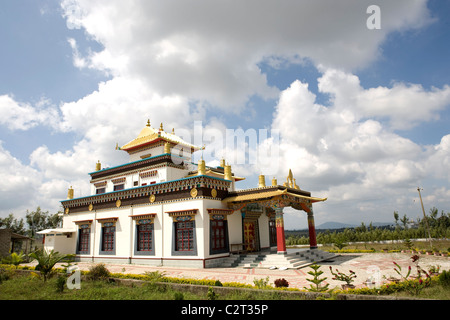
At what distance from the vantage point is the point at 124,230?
1925 centimetres

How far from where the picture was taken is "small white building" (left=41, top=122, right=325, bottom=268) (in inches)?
631

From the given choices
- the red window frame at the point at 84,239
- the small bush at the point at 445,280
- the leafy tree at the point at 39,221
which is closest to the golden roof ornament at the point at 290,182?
the small bush at the point at 445,280

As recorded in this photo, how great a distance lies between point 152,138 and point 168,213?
757 cm

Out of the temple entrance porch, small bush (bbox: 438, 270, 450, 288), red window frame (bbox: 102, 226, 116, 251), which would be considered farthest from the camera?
red window frame (bbox: 102, 226, 116, 251)

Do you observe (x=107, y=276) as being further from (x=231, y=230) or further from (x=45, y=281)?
(x=231, y=230)

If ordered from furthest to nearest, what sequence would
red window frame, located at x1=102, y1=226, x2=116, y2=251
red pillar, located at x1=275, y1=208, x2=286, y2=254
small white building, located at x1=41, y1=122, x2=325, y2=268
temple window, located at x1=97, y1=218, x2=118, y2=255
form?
red window frame, located at x1=102, y1=226, x2=116, y2=251
temple window, located at x1=97, y1=218, x2=118, y2=255
small white building, located at x1=41, y1=122, x2=325, y2=268
red pillar, located at x1=275, y1=208, x2=286, y2=254

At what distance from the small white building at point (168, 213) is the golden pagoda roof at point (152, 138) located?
3.5 inches

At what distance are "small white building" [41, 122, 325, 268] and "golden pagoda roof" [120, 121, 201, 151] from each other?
0.09 metres

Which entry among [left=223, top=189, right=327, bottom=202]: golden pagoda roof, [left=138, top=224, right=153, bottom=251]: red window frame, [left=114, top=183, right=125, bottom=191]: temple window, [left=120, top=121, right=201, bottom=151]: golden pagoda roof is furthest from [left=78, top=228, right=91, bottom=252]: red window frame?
[left=223, top=189, right=327, bottom=202]: golden pagoda roof

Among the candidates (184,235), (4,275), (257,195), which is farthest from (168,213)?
(4,275)

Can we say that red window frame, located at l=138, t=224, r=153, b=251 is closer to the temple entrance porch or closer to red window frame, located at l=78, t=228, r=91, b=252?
the temple entrance porch

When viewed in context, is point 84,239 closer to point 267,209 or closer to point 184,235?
point 184,235

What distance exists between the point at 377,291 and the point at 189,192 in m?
11.0
